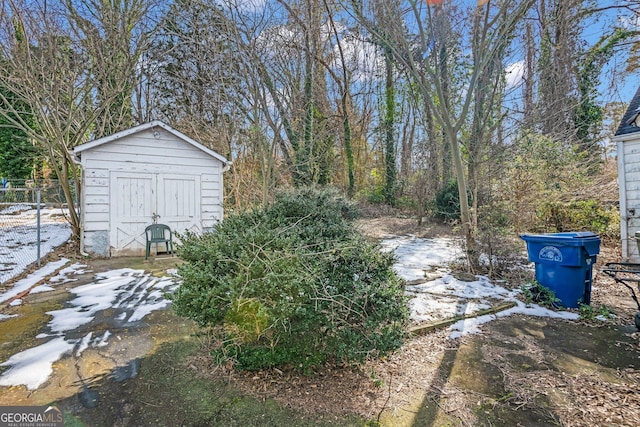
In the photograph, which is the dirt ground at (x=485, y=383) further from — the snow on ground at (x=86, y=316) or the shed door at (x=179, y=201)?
the shed door at (x=179, y=201)

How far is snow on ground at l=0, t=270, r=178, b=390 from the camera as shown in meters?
2.46

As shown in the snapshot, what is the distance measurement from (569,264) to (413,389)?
9.21ft

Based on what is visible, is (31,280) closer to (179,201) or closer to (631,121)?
(179,201)

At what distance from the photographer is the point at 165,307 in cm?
392

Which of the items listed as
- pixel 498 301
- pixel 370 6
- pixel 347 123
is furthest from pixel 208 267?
pixel 347 123

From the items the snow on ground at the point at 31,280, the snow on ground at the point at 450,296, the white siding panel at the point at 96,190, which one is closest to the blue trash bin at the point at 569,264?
the snow on ground at the point at 450,296

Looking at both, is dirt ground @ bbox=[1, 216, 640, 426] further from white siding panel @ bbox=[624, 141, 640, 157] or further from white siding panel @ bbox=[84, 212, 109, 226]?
white siding panel @ bbox=[84, 212, 109, 226]

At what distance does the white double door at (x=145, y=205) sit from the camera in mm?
7117

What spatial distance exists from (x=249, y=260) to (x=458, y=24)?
582cm

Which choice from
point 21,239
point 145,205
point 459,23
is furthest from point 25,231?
point 459,23

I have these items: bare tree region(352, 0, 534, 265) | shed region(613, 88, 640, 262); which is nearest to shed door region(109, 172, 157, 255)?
bare tree region(352, 0, 534, 265)

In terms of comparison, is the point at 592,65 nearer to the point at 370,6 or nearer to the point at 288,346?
the point at 370,6

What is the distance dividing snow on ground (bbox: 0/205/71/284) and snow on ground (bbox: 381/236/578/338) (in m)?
5.99

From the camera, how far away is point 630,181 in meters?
5.82
